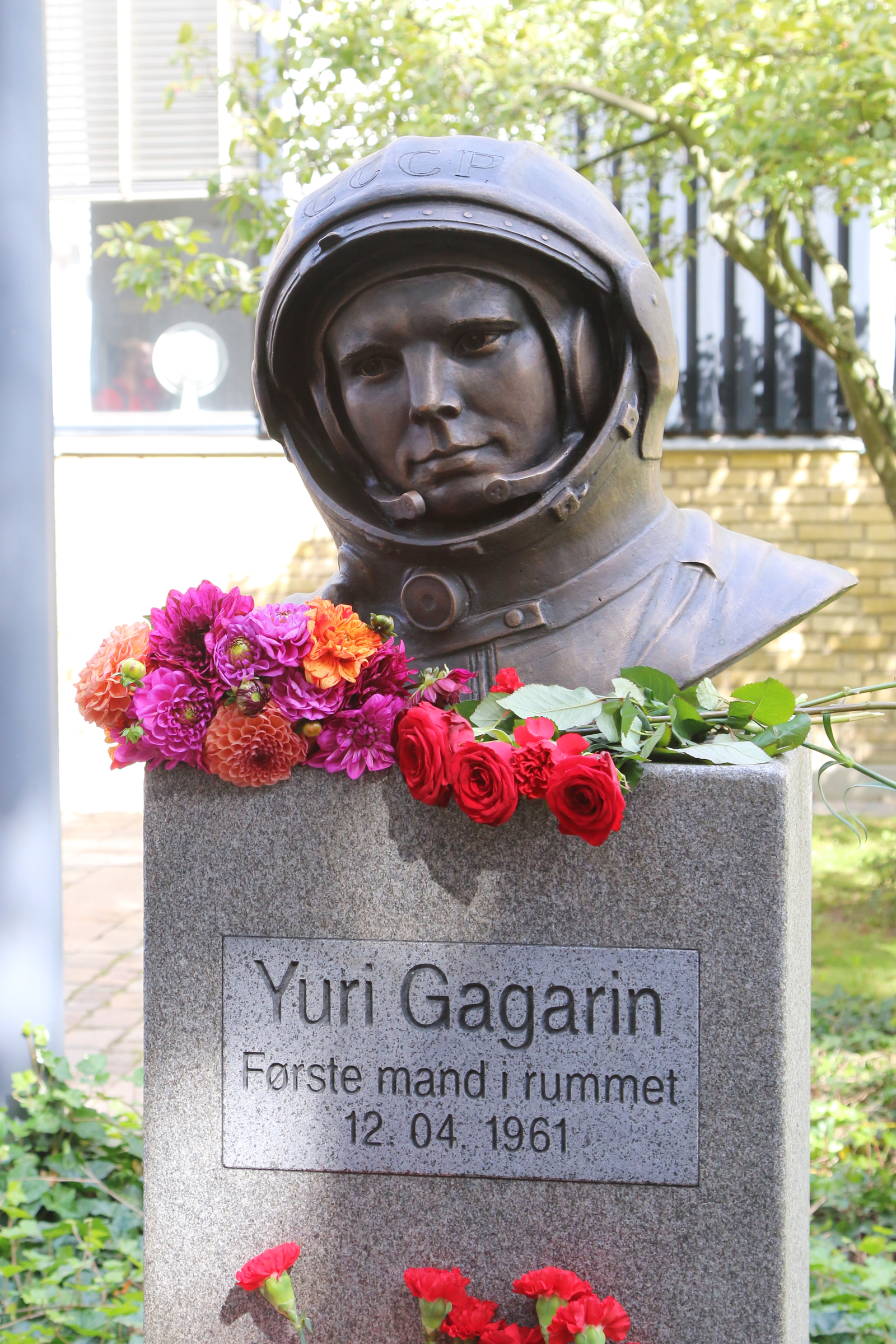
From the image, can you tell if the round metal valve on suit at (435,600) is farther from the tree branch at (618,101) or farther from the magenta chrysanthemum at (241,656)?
the tree branch at (618,101)

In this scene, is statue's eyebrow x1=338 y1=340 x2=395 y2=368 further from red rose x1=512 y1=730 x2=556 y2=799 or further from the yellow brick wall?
the yellow brick wall

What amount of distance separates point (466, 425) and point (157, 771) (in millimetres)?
794

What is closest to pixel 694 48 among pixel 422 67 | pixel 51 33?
pixel 422 67

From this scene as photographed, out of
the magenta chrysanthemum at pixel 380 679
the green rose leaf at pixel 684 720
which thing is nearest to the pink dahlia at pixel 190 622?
the magenta chrysanthemum at pixel 380 679

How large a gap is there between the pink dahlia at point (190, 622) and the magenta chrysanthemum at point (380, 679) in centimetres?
22

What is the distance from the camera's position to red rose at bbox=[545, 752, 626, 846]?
1833 millimetres

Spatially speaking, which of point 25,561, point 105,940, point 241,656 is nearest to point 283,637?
point 241,656

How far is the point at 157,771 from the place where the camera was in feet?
7.04

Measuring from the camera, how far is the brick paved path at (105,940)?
4508mm

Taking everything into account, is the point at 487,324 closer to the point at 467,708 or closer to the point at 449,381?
the point at 449,381

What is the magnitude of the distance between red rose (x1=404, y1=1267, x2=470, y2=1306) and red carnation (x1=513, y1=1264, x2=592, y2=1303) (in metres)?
0.10

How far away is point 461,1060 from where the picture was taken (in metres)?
2.08

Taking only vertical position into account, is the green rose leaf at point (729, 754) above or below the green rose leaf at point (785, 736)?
below

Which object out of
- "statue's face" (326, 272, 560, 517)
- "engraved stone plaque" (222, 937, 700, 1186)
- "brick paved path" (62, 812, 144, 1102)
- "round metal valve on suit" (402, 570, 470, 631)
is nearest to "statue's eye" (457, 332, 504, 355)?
"statue's face" (326, 272, 560, 517)
